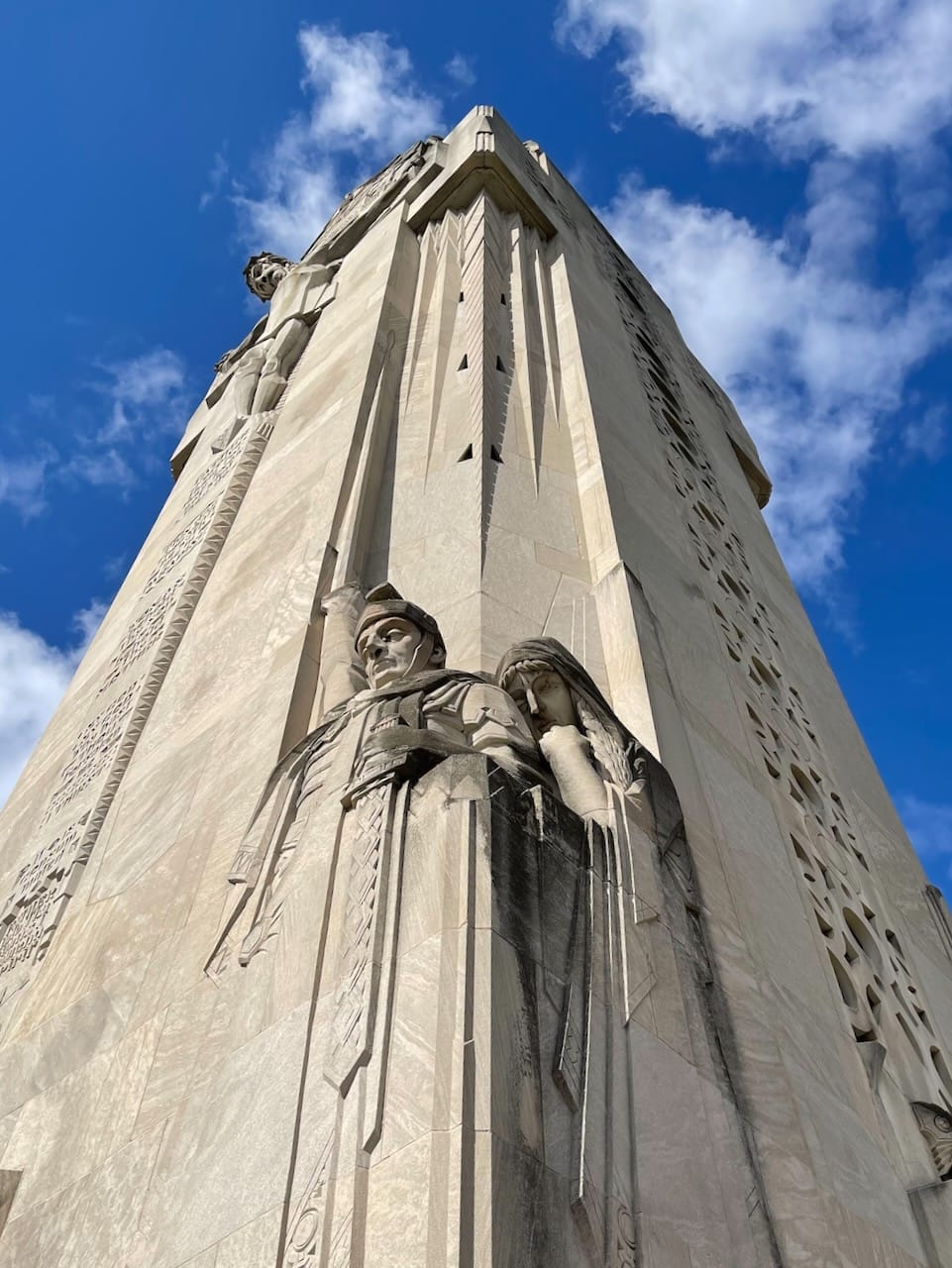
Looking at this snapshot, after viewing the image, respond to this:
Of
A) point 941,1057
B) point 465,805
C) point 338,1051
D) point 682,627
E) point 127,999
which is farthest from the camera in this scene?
point 682,627

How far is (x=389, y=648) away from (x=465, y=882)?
1743mm

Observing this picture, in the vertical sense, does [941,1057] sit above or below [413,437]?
below

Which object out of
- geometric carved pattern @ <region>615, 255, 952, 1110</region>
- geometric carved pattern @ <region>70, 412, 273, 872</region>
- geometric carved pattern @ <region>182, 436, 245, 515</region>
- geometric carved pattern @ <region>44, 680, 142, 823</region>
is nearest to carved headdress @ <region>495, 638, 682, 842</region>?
geometric carved pattern @ <region>615, 255, 952, 1110</region>

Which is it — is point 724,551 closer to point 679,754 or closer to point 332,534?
point 332,534

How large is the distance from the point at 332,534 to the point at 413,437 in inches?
48.1

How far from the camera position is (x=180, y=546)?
10352mm

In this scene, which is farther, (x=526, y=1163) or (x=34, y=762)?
(x=34, y=762)

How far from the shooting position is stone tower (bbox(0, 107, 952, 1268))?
11.1 feet

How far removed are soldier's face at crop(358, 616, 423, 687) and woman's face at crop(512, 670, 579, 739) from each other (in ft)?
1.52

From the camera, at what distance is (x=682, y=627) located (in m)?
7.24

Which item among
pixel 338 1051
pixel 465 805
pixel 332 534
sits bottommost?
pixel 338 1051

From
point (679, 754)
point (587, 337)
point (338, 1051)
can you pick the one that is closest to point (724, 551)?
point (587, 337)

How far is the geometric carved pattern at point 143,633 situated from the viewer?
8992 mm

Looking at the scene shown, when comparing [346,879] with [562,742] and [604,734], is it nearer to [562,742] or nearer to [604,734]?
[562,742]
